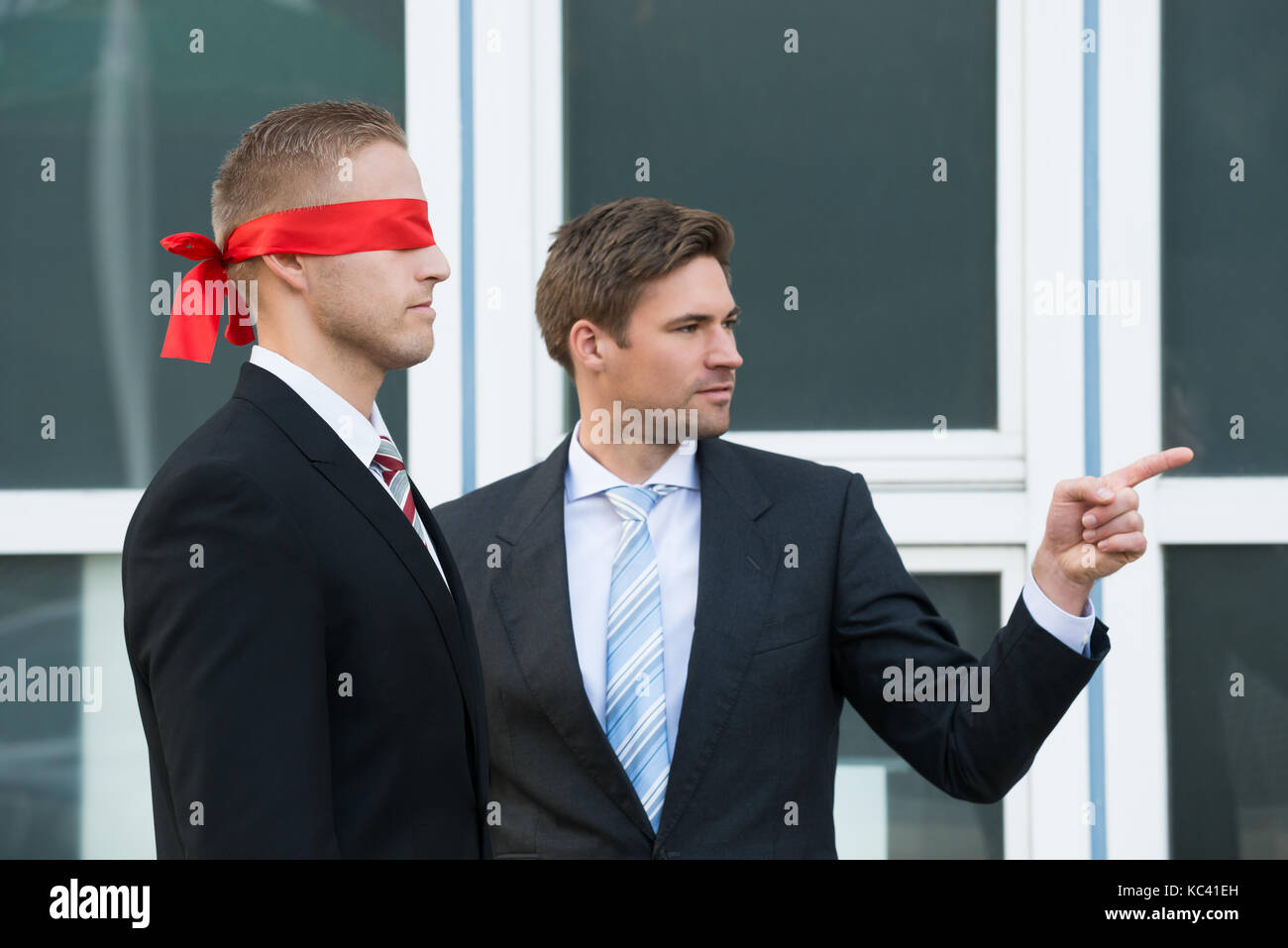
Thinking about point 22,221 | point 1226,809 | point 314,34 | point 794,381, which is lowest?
point 1226,809

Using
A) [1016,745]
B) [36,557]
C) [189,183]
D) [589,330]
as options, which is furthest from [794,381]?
[36,557]

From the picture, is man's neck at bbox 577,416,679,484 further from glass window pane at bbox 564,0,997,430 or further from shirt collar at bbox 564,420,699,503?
glass window pane at bbox 564,0,997,430

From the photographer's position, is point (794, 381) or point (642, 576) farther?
point (794, 381)

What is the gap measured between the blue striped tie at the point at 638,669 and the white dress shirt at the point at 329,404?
697 millimetres

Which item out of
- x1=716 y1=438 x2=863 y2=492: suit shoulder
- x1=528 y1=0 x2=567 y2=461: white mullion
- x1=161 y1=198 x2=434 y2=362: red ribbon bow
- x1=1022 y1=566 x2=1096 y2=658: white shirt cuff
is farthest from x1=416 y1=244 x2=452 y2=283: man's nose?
x1=528 y1=0 x2=567 y2=461: white mullion

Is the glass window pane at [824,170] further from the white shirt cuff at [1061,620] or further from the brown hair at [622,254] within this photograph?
the white shirt cuff at [1061,620]

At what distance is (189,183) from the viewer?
3.69 meters

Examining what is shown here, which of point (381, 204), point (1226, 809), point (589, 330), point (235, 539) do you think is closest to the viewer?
point (235, 539)

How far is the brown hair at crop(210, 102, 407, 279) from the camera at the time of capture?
1880mm

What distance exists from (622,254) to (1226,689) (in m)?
2.19

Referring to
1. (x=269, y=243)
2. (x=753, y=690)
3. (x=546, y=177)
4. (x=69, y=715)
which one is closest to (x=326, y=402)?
(x=269, y=243)

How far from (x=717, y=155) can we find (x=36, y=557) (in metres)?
2.34

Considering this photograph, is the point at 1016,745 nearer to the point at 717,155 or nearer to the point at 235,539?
the point at 235,539

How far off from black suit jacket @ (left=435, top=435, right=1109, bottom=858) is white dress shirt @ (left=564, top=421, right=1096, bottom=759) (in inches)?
2.0
